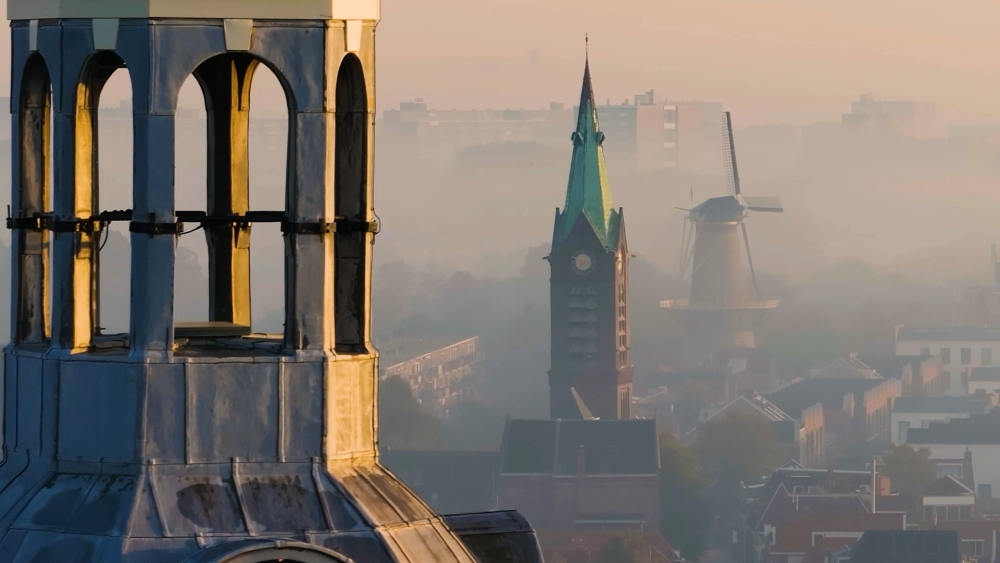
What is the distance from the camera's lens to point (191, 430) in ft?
22.5

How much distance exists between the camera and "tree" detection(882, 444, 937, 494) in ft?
572

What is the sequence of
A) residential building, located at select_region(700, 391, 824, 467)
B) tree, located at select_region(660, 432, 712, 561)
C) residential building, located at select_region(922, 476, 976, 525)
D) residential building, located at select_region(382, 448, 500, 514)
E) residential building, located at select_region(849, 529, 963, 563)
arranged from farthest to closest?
residential building, located at select_region(700, 391, 824, 467)
residential building, located at select_region(922, 476, 976, 525)
residential building, located at select_region(382, 448, 500, 514)
tree, located at select_region(660, 432, 712, 561)
residential building, located at select_region(849, 529, 963, 563)

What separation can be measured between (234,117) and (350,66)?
914mm

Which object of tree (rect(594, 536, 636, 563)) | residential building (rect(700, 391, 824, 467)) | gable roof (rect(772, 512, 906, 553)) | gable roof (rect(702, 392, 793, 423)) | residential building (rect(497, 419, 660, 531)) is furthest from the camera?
gable roof (rect(702, 392, 793, 423))

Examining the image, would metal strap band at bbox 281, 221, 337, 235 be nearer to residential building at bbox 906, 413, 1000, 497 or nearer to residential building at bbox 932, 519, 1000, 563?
residential building at bbox 932, 519, 1000, 563

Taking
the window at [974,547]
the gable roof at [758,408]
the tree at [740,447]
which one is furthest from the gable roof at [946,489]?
the gable roof at [758,408]

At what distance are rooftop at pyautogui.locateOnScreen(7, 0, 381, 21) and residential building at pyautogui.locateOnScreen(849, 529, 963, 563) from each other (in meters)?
127

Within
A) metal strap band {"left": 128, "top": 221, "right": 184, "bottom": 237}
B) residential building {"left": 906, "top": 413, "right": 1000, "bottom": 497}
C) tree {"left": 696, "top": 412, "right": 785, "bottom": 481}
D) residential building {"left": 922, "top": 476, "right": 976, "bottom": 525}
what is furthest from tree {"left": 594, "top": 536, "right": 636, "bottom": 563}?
metal strap band {"left": 128, "top": 221, "right": 184, "bottom": 237}

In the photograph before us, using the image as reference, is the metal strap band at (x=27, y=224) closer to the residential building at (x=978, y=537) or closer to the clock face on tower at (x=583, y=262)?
the residential building at (x=978, y=537)

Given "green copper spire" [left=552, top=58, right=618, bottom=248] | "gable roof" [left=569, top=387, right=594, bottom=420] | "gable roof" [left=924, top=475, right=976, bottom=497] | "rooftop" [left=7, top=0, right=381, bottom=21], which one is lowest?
"gable roof" [left=924, top=475, right=976, bottom=497]

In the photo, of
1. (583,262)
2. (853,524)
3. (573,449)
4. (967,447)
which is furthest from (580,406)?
(967,447)

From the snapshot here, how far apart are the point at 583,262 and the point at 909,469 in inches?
1273

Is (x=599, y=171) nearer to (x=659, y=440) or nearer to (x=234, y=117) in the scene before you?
(x=659, y=440)

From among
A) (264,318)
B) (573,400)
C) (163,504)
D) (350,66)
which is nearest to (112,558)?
(163,504)
